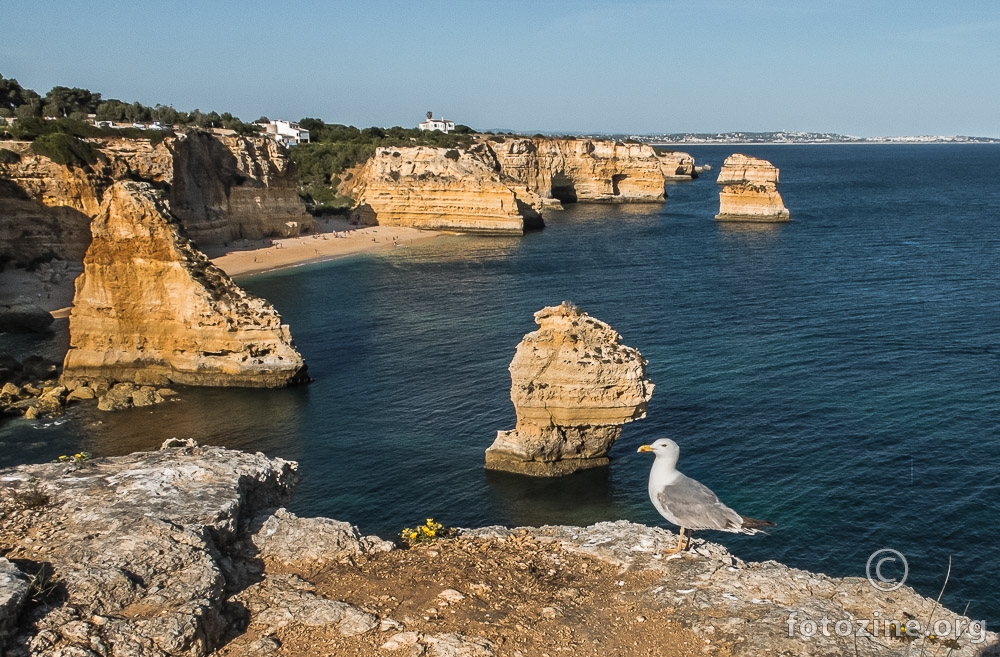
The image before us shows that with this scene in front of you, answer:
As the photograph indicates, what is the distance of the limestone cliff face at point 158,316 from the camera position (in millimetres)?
37750

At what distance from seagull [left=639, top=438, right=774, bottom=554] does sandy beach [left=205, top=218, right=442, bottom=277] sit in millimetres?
58960

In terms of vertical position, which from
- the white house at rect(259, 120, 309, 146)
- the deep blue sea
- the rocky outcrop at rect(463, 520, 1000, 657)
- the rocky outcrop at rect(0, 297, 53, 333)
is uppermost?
the white house at rect(259, 120, 309, 146)

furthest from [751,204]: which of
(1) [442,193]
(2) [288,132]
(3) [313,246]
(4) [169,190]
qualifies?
(2) [288,132]

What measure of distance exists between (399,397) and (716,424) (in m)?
13.7

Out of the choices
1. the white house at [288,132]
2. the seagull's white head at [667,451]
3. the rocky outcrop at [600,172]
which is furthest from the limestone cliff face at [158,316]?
the rocky outcrop at [600,172]

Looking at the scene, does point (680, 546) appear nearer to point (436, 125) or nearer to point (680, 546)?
point (680, 546)

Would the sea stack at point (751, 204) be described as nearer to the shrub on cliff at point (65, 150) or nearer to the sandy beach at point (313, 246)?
the sandy beach at point (313, 246)

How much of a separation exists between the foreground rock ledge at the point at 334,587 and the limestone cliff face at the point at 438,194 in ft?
275

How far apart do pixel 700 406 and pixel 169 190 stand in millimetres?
50815

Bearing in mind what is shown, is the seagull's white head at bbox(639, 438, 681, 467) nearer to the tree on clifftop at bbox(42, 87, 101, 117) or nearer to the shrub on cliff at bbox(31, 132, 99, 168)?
the shrub on cliff at bbox(31, 132, 99, 168)

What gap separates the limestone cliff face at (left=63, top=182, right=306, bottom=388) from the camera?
37.8 m

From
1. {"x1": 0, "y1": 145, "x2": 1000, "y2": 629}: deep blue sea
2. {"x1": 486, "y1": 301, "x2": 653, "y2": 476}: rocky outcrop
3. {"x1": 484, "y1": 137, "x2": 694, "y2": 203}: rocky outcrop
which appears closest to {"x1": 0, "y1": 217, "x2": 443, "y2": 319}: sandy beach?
{"x1": 0, "y1": 145, "x2": 1000, "y2": 629}: deep blue sea

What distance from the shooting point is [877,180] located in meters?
167

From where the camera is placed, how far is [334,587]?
1180 cm
